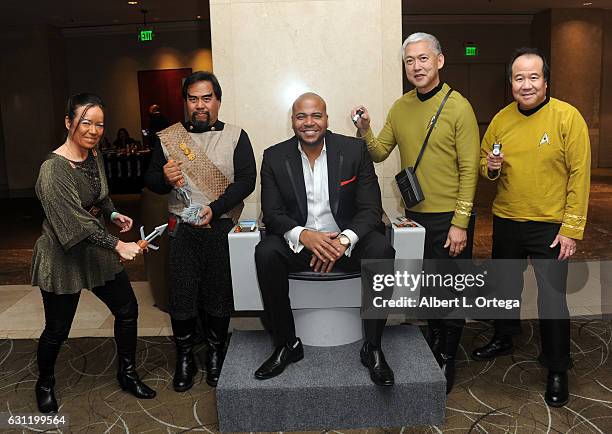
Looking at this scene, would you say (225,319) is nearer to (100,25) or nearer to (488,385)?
(488,385)

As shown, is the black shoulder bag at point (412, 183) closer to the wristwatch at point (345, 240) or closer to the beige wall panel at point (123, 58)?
the wristwatch at point (345, 240)

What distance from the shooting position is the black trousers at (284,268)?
8.23 ft

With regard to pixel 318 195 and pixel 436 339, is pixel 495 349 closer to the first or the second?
pixel 436 339

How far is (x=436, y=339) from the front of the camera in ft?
9.58

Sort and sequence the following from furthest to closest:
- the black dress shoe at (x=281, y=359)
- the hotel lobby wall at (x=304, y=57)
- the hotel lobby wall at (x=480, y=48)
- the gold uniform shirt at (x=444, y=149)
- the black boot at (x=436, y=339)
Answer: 1. the hotel lobby wall at (x=480, y=48)
2. the hotel lobby wall at (x=304, y=57)
3. the black boot at (x=436, y=339)
4. the gold uniform shirt at (x=444, y=149)
5. the black dress shoe at (x=281, y=359)

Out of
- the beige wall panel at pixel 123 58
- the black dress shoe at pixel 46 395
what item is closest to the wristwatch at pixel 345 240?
the black dress shoe at pixel 46 395

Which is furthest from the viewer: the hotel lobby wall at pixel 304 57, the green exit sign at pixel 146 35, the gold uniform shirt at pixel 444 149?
the green exit sign at pixel 146 35

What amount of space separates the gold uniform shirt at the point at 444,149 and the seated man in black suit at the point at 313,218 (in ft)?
0.72

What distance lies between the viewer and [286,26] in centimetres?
326

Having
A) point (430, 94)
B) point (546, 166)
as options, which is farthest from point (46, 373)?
point (546, 166)

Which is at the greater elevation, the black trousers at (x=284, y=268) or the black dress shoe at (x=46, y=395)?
the black trousers at (x=284, y=268)

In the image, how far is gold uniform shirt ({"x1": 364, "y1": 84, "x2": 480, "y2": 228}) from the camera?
2.60 m

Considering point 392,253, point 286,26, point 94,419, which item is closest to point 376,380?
point 392,253

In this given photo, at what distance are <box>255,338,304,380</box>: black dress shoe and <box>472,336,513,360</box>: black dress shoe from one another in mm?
1009
